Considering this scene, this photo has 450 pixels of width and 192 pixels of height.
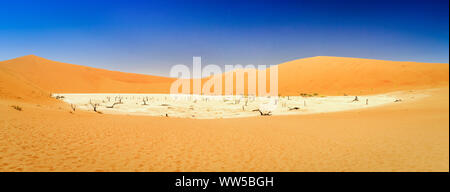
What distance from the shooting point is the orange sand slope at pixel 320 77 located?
35.4 meters

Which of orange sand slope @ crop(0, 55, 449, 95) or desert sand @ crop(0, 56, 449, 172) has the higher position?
orange sand slope @ crop(0, 55, 449, 95)

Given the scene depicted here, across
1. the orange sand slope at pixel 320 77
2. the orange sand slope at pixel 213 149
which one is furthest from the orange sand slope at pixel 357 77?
the orange sand slope at pixel 213 149

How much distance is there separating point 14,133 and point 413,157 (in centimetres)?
1063

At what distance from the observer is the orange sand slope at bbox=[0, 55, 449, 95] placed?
116 ft

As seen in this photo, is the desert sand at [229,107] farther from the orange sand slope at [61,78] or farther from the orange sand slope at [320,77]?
the orange sand slope at [61,78]

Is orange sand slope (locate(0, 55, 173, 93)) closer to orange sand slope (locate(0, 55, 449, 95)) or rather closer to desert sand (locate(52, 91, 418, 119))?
orange sand slope (locate(0, 55, 449, 95))

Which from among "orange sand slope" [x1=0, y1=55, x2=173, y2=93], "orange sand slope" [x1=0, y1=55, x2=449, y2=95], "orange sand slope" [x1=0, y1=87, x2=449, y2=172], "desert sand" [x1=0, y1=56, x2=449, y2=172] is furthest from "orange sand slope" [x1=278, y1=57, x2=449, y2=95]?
"orange sand slope" [x1=0, y1=55, x2=173, y2=93]

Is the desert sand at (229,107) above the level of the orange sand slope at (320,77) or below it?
below

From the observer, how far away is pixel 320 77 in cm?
4728

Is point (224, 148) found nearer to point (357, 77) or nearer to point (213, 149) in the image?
point (213, 149)

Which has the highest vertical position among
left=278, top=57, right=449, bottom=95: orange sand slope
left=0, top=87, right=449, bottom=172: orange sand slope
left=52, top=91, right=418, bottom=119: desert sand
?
left=278, top=57, right=449, bottom=95: orange sand slope

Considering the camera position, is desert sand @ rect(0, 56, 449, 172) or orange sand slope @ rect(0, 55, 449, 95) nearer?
desert sand @ rect(0, 56, 449, 172)

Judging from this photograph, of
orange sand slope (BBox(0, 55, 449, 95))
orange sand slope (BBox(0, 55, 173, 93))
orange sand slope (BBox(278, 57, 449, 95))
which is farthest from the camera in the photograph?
orange sand slope (BBox(0, 55, 173, 93))
